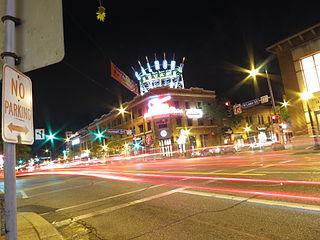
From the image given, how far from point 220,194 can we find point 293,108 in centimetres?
1920

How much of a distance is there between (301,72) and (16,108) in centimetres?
2463

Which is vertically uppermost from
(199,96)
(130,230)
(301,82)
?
(199,96)

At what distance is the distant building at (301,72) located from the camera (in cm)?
1995

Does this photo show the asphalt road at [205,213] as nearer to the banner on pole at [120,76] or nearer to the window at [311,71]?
the banner on pole at [120,76]

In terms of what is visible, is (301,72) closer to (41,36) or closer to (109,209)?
(109,209)

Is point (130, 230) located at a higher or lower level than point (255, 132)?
lower

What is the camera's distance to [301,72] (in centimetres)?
2102

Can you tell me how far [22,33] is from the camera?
239 cm

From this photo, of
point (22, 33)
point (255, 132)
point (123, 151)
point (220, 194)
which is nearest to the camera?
point (22, 33)

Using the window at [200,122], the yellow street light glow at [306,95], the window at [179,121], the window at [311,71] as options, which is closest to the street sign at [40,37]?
→ the yellow street light glow at [306,95]

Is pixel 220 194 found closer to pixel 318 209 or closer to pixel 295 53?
pixel 318 209

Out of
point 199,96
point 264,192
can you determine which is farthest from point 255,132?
point 264,192

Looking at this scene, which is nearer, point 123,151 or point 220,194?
point 220,194

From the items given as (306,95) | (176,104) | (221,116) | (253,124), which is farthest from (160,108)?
(253,124)
